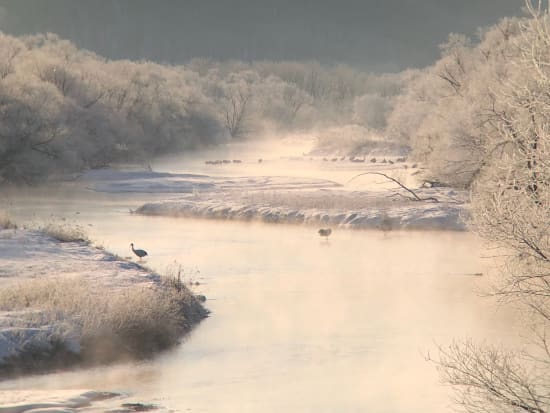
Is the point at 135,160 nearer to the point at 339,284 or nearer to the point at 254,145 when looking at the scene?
the point at 254,145

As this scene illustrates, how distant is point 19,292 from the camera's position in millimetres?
18281

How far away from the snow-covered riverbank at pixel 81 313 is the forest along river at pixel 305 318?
44 centimetres

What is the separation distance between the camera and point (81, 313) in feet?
56.9

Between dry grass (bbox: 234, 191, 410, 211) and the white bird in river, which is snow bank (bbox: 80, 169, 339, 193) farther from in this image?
the white bird in river

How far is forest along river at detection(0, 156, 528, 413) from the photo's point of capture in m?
15.6

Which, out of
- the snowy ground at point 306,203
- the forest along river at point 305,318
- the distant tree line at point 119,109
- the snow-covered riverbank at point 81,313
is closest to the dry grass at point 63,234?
the forest along river at point 305,318

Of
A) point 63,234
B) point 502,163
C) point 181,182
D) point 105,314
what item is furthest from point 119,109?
point 502,163

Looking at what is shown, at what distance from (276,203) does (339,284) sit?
14095 millimetres

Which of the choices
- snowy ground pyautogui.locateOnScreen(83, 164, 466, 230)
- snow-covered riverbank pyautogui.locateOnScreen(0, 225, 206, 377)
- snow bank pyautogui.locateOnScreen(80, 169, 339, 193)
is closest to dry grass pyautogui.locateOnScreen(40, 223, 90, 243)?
snow-covered riverbank pyautogui.locateOnScreen(0, 225, 206, 377)

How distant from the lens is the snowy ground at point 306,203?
35375 millimetres

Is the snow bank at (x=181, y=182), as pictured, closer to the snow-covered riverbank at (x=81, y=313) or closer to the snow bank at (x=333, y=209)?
the snow bank at (x=333, y=209)

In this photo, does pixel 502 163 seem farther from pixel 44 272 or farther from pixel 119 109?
pixel 119 109

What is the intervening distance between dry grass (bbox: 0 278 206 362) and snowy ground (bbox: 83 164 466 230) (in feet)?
43.7

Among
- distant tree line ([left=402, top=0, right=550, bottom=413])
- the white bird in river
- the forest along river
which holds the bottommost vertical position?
the forest along river
